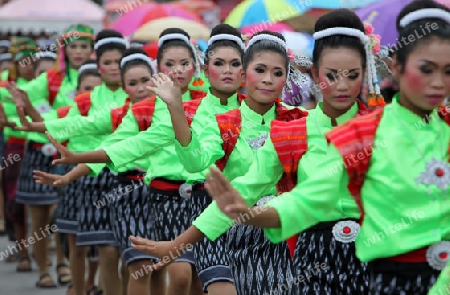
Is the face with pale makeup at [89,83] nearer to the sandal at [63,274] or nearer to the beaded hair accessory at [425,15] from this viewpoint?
the sandal at [63,274]

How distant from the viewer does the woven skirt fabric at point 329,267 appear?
196 inches

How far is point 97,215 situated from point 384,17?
3.70 metres

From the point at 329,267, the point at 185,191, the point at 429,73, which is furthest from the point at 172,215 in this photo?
the point at 429,73

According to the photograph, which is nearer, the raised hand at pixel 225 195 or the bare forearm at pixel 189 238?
the raised hand at pixel 225 195

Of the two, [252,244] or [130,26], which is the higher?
[130,26]

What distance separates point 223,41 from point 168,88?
1593 millimetres

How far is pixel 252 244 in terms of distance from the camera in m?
6.02

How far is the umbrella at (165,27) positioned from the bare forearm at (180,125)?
27.7ft

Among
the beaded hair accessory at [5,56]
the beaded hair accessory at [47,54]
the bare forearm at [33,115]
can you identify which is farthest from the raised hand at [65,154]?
the beaded hair accessory at [5,56]

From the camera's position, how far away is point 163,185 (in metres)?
7.60

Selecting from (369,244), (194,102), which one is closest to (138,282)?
(194,102)

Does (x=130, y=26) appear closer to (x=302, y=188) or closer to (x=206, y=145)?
A: (x=206, y=145)

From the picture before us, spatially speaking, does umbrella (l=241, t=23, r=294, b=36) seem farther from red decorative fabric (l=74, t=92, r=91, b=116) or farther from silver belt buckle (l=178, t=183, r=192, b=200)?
silver belt buckle (l=178, t=183, r=192, b=200)

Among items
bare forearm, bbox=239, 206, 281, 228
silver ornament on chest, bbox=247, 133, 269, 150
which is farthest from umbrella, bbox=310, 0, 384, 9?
bare forearm, bbox=239, 206, 281, 228
